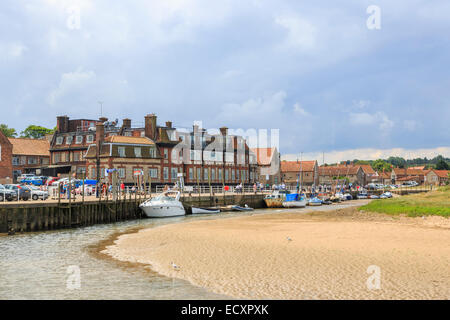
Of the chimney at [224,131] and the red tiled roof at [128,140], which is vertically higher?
the chimney at [224,131]

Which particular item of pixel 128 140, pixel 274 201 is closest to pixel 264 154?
pixel 274 201

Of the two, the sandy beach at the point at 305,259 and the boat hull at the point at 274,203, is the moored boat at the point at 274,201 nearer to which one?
the boat hull at the point at 274,203

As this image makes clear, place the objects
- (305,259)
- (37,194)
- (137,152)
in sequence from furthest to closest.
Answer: (137,152) < (37,194) < (305,259)

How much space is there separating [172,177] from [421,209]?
50.6 meters

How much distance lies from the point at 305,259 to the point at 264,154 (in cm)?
9655

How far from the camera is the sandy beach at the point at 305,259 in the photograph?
14.5 metres

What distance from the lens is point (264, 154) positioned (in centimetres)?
11556

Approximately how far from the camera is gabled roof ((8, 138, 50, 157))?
8878 centimetres

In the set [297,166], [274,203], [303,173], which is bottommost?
[274,203]

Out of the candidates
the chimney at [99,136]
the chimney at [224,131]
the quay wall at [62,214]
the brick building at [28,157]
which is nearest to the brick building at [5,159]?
the brick building at [28,157]

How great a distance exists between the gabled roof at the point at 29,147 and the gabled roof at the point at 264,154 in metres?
49.4

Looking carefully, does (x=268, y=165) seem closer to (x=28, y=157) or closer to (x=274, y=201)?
(x=274, y=201)

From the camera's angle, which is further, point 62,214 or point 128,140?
point 128,140
